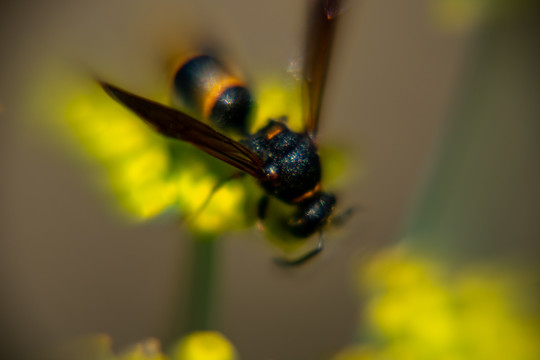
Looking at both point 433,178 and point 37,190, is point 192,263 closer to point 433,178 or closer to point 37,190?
point 433,178

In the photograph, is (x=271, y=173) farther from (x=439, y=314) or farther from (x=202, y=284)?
(x=439, y=314)

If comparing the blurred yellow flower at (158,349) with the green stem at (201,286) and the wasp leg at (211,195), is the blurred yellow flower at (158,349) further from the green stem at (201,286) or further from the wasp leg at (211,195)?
the wasp leg at (211,195)

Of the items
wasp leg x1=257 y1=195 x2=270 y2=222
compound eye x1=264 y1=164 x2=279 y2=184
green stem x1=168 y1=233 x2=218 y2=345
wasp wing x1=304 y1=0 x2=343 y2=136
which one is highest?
wasp wing x1=304 y1=0 x2=343 y2=136

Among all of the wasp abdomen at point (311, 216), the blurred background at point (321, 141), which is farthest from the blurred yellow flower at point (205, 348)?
the wasp abdomen at point (311, 216)

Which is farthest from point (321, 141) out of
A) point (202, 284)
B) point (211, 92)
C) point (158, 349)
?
point (158, 349)

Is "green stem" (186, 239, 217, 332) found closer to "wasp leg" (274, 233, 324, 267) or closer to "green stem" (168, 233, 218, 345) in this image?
"green stem" (168, 233, 218, 345)

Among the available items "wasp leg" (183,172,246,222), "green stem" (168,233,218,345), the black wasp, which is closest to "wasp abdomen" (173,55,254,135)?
the black wasp

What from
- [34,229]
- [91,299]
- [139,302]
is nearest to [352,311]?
[139,302]
